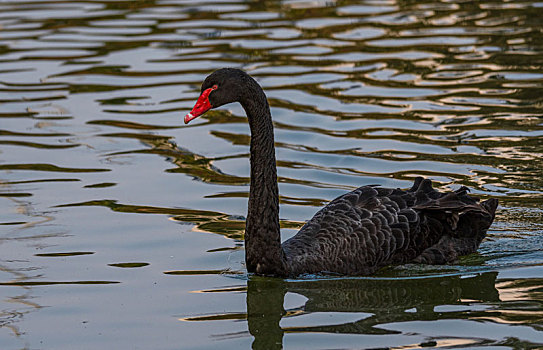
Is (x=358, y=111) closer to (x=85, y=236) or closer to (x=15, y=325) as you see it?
(x=85, y=236)

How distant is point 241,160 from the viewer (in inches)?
391

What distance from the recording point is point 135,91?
41.0 feet

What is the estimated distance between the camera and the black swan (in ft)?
21.8

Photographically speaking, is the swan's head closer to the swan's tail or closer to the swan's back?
the swan's back

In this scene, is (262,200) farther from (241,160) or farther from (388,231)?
(241,160)

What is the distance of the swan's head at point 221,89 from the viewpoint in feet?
21.5

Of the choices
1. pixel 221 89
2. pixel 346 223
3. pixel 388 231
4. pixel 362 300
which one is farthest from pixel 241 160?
pixel 362 300

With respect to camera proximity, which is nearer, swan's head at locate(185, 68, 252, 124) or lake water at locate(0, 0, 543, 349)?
lake water at locate(0, 0, 543, 349)

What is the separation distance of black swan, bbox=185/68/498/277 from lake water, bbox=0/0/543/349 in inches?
5.1

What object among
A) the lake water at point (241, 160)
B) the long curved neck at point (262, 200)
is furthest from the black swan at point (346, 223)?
the lake water at point (241, 160)

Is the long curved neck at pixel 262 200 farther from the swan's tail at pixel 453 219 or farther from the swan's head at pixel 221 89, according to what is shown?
the swan's tail at pixel 453 219

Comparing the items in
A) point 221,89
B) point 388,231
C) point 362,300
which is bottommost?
point 362,300

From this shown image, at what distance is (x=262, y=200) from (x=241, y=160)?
3206 mm

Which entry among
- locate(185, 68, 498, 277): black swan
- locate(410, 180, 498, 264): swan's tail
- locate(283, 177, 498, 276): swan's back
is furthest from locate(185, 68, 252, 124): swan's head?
locate(410, 180, 498, 264): swan's tail
